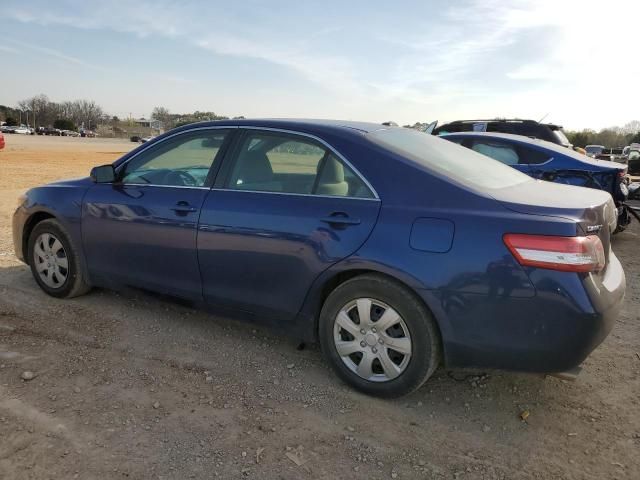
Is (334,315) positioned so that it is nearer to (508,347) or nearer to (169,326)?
(508,347)

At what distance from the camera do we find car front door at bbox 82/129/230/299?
12.0ft

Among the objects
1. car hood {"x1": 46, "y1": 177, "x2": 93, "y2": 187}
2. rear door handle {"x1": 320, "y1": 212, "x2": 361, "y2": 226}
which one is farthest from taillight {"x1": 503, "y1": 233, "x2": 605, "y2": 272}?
car hood {"x1": 46, "y1": 177, "x2": 93, "y2": 187}

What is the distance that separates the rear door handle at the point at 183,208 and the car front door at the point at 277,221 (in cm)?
12

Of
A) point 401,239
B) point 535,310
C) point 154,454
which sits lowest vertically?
point 154,454

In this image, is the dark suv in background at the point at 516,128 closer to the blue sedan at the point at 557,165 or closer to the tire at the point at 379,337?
the blue sedan at the point at 557,165

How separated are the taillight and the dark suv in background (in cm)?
807

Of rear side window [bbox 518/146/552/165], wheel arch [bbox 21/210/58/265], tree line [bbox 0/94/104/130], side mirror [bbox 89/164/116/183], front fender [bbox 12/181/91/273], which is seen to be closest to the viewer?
side mirror [bbox 89/164/116/183]

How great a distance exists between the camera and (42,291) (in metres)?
4.70

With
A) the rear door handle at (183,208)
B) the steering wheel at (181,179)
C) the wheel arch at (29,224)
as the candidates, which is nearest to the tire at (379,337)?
the rear door handle at (183,208)

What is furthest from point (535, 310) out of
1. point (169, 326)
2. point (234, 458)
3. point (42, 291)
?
point (42, 291)

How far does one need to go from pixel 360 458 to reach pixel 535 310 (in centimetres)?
112

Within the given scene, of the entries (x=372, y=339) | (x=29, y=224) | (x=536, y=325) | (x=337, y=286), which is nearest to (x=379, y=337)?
(x=372, y=339)

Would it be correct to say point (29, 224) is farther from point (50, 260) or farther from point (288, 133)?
point (288, 133)

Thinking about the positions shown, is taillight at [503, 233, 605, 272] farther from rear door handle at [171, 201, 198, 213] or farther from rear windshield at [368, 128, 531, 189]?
rear door handle at [171, 201, 198, 213]
